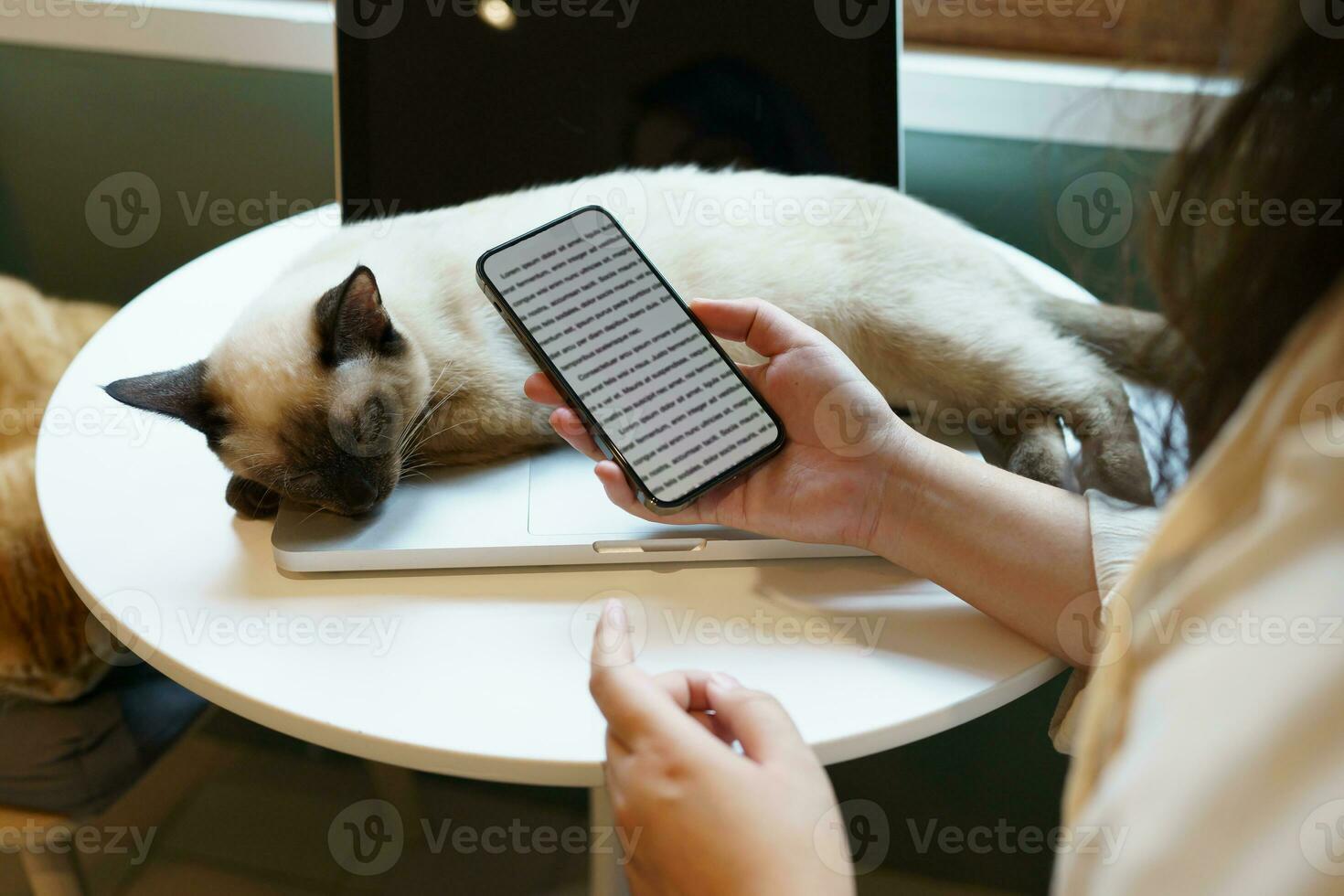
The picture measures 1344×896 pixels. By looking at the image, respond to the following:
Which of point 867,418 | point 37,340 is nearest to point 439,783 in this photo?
point 37,340

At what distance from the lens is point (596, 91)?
126 cm

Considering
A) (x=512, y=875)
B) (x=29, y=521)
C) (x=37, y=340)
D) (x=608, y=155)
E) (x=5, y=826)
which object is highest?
(x=608, y=155)

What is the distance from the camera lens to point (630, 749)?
591 mm

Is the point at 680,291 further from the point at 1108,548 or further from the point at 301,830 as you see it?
the point at 301,830

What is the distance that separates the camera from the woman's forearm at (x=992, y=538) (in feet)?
2.40

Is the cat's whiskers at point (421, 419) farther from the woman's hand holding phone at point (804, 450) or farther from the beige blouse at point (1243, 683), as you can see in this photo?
the beige blouse at point (1243, 683)

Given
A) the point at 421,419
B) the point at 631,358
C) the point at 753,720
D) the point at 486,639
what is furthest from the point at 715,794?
the point at 421,419

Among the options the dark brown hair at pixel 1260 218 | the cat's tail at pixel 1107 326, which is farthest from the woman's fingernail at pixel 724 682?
the cat's tail at pixel 1107 326

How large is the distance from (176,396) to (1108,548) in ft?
2.50

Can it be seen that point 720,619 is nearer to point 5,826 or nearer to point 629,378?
point 629,378

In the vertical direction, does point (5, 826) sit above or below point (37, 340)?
below

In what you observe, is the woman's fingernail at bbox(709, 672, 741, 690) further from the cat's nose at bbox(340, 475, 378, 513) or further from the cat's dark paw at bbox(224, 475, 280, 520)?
the cat's dark paw at bbox(224, 475, 280, 520)

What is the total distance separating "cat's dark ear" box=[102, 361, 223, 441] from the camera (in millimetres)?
820

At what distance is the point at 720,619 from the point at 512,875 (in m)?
0.78
